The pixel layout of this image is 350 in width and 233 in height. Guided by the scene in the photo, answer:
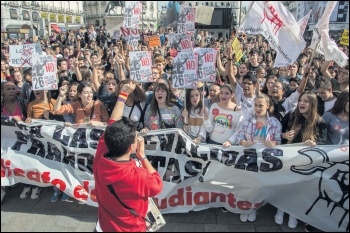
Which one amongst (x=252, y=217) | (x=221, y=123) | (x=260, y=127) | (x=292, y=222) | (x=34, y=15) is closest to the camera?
(x=292, y=222)

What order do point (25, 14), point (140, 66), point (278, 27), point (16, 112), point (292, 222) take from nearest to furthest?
point (292, 222) < point (16, 112) < point (278, 27) < point (140, 66) < point (25, 14)

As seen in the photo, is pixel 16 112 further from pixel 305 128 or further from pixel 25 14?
pixel 25 14

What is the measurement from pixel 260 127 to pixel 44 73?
314cm

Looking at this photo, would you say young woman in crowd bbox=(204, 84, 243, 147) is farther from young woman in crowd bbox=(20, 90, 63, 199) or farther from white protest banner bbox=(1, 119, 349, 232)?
young woman in crowd bbox=(20, 90, 63, 199)

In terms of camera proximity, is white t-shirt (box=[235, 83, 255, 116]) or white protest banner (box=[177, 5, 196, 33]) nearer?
white t-shirt (box=[235, 83, 255, 116])

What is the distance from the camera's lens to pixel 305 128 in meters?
3.64

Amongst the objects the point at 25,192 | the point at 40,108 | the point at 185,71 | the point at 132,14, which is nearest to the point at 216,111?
the point at 185,71

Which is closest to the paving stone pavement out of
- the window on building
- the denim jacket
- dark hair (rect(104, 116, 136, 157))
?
the denim jacket

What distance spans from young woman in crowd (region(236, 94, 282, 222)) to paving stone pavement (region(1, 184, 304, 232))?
0.66 ft

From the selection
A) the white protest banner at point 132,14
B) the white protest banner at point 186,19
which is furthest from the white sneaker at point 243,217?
the white protest banner at point 186,19

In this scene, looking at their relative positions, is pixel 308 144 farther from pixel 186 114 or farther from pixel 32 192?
pixel 32 192

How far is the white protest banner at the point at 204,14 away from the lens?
12508mm

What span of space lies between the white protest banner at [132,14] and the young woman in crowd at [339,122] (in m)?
6.16

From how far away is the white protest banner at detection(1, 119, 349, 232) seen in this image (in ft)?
11.1
